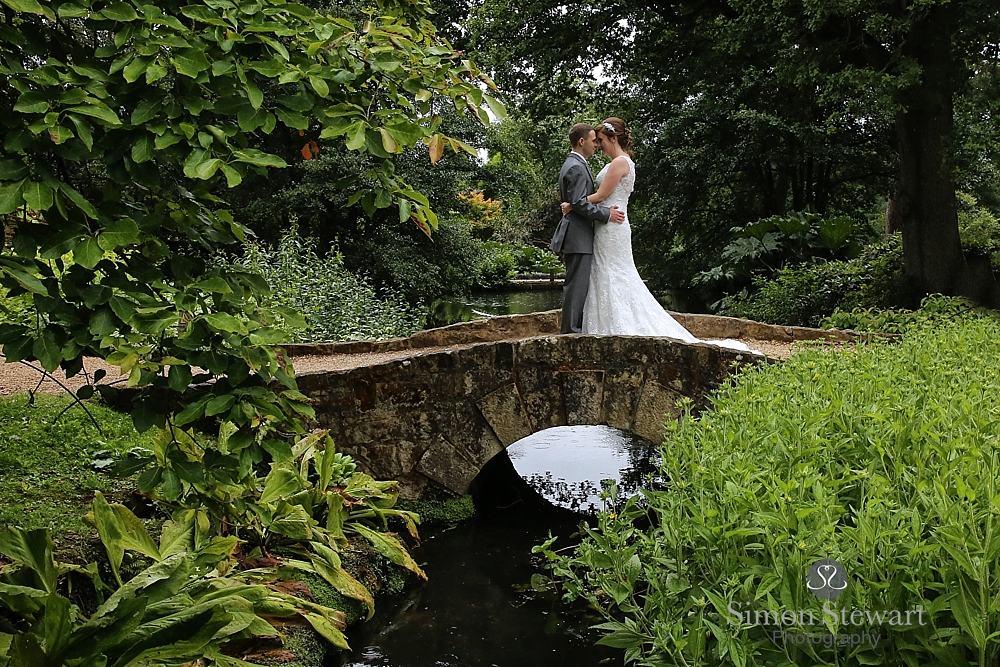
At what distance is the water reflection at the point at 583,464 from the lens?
7.84 metres

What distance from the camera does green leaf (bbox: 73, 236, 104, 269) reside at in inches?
84.6

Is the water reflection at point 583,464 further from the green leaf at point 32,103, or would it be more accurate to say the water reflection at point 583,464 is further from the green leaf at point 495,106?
the green leaf at point 32,103

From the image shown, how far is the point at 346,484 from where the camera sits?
6.06 m

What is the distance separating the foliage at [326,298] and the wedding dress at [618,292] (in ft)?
12.8

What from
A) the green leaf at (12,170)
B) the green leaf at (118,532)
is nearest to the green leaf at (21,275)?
the green leaf at (12,170)

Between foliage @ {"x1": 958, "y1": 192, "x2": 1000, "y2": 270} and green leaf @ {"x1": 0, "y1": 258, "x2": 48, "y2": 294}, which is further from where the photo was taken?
foliage @ {"x1": 958, "y1": 192, "x2": 1000, "y2": 270}

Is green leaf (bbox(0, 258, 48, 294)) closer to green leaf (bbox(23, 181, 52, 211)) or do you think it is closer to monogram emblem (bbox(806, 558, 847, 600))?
green leaf (bbox(23, 181, 52, 211))

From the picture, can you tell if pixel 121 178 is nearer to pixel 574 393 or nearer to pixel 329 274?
pixel 574 393

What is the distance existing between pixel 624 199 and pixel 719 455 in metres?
5.14

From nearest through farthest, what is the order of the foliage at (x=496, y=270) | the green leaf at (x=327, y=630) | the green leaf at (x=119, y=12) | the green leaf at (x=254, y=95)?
the green leaf at (x=119, y=12)
the green leaf at (x=254, y=95)
the green leaf at (x=327, y=630)
the foliage at (x=496, y=270)

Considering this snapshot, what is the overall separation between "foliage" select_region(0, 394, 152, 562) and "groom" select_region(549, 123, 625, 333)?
12.1ft

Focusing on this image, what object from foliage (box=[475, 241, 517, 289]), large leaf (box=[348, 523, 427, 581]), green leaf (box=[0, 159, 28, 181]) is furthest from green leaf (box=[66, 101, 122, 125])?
foliage (box=[475, 241, 517, 289])

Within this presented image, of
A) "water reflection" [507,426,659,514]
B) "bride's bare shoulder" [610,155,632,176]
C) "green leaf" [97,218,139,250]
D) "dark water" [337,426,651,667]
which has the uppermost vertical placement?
"bride's bare shoulder" [610,155,632,176]

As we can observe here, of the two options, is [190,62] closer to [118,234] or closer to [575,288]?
[118,234]
